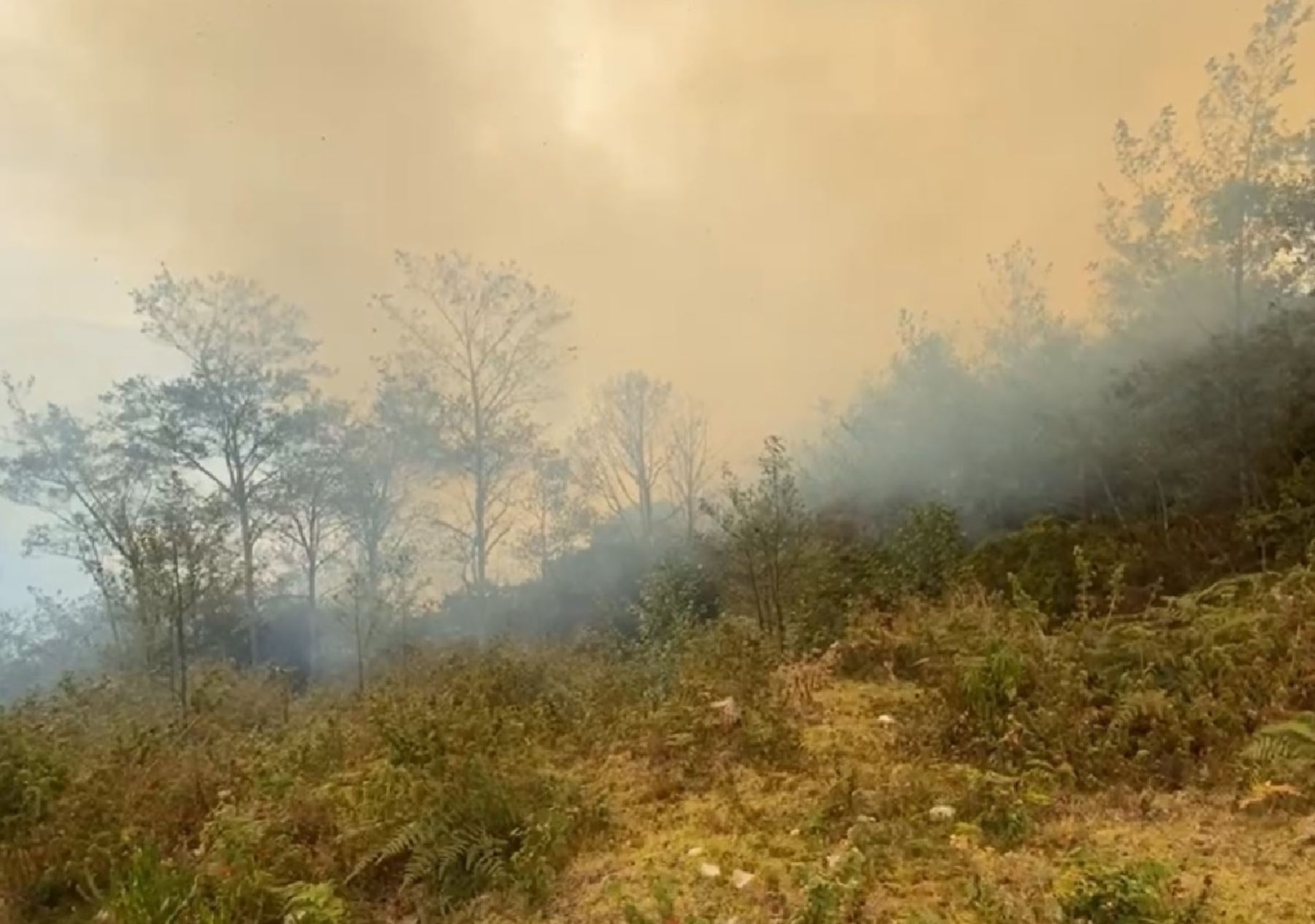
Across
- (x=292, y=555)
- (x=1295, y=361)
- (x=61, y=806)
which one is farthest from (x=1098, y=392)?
(x=292, y=555)

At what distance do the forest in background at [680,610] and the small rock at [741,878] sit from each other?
298 mm

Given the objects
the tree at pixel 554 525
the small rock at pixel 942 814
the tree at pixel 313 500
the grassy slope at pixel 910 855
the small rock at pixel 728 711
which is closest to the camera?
the grassy slope at pixel 910 855

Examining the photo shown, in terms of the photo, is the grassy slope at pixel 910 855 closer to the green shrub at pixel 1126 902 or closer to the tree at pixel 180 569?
the green shrub at pixel 1126 902

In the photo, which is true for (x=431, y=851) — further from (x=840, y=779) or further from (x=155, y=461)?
(x=155, y=461)

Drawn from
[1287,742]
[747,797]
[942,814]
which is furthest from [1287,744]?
[747,797]

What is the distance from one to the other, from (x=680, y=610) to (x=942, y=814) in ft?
41.4

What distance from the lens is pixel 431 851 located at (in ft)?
16.2

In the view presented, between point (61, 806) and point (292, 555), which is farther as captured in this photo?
point (292, 555)

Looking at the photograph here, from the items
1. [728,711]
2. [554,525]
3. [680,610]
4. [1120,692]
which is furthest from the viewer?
[554,525]

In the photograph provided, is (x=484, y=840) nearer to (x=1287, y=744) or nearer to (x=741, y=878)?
(x=741, y=878)

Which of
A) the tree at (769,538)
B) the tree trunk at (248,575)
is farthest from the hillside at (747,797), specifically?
the tree trunk at (248,575)

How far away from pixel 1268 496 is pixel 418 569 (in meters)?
20.8

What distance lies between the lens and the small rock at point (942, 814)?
4906 millimetres

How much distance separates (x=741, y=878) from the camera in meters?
4.50
